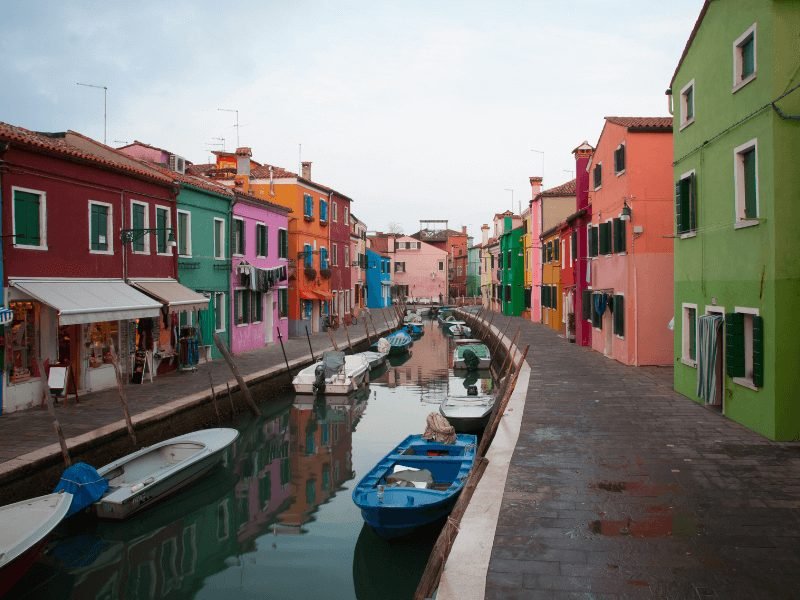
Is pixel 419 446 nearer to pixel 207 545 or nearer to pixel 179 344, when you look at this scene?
pixel 207 545

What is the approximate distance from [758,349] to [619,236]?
34.3 feet

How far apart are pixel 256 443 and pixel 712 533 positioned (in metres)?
12.0

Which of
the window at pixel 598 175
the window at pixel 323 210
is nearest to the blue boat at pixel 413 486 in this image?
the window at pixel 598 175

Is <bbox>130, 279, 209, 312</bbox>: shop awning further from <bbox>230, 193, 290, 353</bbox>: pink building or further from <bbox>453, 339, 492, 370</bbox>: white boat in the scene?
<bbox>453, 339, 492, 370</bbox>: white boat

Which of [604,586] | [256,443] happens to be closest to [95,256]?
[256,443]

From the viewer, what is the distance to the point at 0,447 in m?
11.0

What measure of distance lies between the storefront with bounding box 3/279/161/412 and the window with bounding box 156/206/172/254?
259cm

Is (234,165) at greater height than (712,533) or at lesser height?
greater

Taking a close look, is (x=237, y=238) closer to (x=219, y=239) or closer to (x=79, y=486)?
(x=219, y=239)

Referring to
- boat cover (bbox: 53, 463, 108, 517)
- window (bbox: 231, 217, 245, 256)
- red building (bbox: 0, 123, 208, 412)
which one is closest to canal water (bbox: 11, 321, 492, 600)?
boat cover (bbox: 53, 463, 108, 517)

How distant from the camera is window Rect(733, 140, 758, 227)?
445 inches

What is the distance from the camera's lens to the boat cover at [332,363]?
22875 millimetres

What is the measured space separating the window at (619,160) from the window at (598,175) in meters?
2.14

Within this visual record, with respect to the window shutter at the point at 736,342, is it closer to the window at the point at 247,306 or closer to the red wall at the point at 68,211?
the red wall at the point at 68,211
